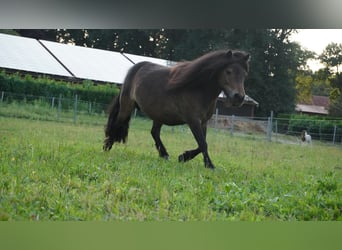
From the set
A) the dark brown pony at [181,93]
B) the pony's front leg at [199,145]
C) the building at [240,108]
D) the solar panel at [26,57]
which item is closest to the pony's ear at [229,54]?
the dark brown pony at [181,93]

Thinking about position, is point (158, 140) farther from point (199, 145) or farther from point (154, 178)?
point (154, 178)

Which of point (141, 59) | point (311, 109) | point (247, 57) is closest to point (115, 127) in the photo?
point (141, 59)

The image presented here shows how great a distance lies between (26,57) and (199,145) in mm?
1549

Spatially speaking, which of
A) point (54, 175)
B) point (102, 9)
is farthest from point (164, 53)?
point (54, 175)

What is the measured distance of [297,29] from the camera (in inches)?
134

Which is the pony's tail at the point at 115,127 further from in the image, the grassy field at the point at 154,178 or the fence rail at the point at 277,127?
the fence rail at the point at 277,127

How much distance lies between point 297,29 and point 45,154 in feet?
7.00

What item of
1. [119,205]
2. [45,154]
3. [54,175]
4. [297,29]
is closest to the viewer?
[119,205]

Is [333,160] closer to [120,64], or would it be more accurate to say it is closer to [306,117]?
[306,117]

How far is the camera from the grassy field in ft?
7.80

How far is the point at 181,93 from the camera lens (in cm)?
377

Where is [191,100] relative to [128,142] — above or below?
above

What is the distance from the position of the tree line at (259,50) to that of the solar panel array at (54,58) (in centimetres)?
8

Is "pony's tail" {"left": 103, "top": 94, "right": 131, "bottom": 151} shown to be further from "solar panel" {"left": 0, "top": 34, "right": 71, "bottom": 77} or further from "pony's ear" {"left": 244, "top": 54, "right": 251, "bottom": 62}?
"pony's ear" {"left": 244, "top": 54, "right": 251, "bottom": 62}
